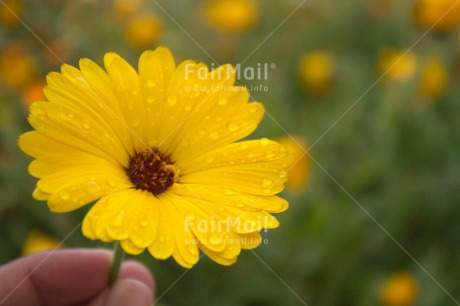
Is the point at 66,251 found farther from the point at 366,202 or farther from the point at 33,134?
the point at 366,202

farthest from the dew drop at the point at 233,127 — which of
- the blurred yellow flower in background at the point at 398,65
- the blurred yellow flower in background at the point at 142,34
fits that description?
the blurred yellow flower in background at the point at 398,65

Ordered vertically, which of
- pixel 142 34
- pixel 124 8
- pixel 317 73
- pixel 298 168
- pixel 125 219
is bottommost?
pixel 298 168

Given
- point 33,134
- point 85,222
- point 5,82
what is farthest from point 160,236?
point 5,82

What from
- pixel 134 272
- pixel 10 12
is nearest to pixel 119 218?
pixel 134 272

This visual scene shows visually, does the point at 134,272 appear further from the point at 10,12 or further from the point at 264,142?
the point at 10,12

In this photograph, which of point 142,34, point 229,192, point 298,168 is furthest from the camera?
point 142,34

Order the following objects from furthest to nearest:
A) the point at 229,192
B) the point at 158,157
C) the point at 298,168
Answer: the point at 298,168 < the point at 158,157 < the point at 229,192

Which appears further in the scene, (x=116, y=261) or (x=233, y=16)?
(x=233, y=16)
